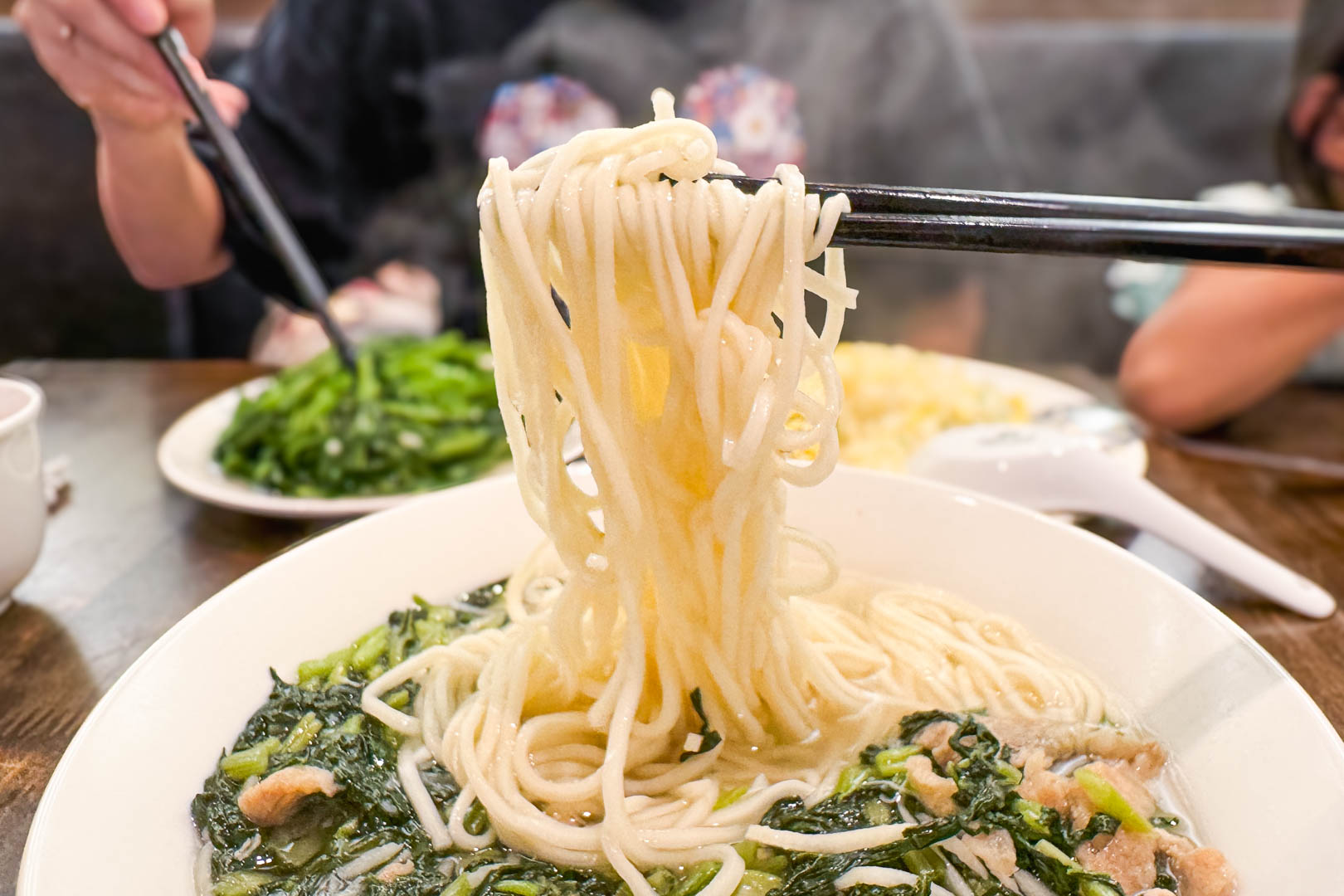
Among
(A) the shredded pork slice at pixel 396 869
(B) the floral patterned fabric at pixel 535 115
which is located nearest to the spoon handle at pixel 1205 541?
(A) the shredded pork slice at pixel 396 869

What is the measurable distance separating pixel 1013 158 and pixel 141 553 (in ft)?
16.6

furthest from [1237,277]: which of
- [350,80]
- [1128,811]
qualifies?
[350,80]

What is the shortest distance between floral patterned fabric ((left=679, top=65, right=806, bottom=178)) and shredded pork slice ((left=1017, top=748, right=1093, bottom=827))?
308 cm

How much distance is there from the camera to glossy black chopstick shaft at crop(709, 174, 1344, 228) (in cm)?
107

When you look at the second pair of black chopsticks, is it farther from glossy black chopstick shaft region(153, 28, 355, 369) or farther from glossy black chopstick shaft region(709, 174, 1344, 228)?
glossy black chopstick shaft region(153, 28, 355, 369)

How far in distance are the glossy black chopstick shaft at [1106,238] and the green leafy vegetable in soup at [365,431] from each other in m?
1.38

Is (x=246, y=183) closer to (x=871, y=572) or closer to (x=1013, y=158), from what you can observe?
(x=871, y=572)

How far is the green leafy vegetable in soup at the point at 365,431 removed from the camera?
2.10 m

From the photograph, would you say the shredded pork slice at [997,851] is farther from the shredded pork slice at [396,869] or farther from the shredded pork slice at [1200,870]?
the shredded pork slice at [396,869]

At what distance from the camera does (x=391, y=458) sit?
2139mm

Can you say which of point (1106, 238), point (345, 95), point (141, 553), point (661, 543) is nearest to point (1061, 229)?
point (1106, 238)

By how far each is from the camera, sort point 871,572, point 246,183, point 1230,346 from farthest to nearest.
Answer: point 1230,346 < point 246,183 < point 871,572

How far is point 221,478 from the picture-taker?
2.05m

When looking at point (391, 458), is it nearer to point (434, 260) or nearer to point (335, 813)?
point (335, 813)
